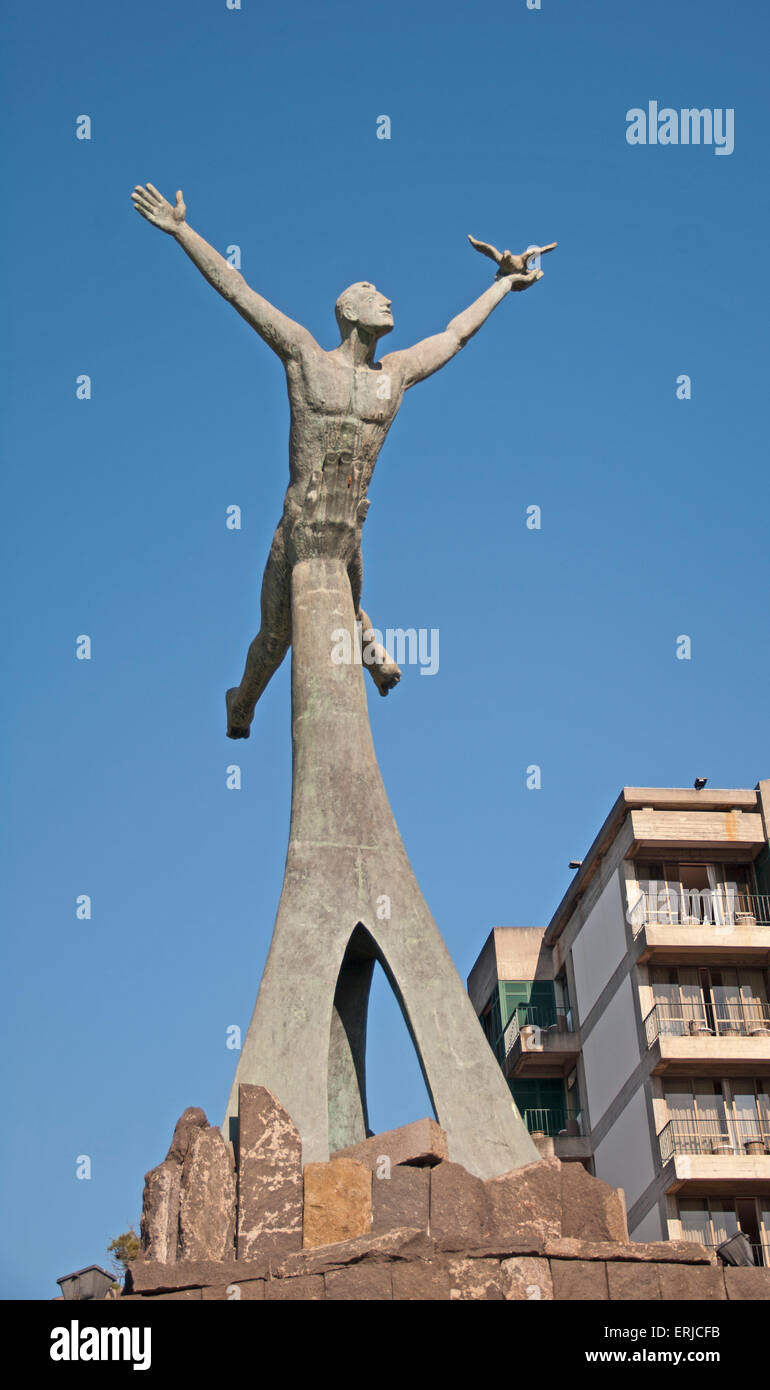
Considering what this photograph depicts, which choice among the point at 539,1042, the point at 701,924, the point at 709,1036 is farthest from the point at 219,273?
the point at 539,1042

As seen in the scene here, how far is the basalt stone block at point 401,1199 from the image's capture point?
11.8 metres

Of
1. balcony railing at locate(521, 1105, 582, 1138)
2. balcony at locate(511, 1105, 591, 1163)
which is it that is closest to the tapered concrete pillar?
balcony at locate(511, 1105, 591, 1163)

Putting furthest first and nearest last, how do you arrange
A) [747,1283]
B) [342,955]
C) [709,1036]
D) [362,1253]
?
[709,1036]
[342,955]
[747,1283]
[362,1253]

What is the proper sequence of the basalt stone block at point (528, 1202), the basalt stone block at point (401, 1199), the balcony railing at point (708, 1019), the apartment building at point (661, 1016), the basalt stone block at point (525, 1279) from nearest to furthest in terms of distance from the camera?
the basalt stone block at point (525, 1279), the basalt stone block at point (401, 1199), the basalt stone block at point (528, 1202), the apartment building at point (661, 1016), the balcony railing at point (708, 1019)

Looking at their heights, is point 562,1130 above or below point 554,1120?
below

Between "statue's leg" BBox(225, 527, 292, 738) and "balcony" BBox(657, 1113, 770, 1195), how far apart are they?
1777cm

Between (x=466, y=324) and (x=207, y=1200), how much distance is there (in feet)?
29.2

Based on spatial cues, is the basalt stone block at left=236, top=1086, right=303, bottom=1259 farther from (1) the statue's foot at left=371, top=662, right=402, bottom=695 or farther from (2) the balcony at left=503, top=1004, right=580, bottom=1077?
Result: (2) the balcony at left=503, top=1004, right=580, bottom=1077

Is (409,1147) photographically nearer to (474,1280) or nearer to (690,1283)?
(474,1280)

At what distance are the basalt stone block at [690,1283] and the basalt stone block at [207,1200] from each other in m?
3.00

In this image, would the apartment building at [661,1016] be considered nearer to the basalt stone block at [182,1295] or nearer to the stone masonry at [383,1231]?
the stone masonry at [383,1231]

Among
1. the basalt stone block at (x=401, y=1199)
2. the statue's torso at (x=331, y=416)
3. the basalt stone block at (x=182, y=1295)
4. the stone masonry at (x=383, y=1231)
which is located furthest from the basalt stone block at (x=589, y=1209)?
the statue's torso at (x=331, y=416)

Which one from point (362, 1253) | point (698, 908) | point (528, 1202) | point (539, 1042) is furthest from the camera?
point (539, 1042)

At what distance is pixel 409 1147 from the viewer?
1216 centimetres
